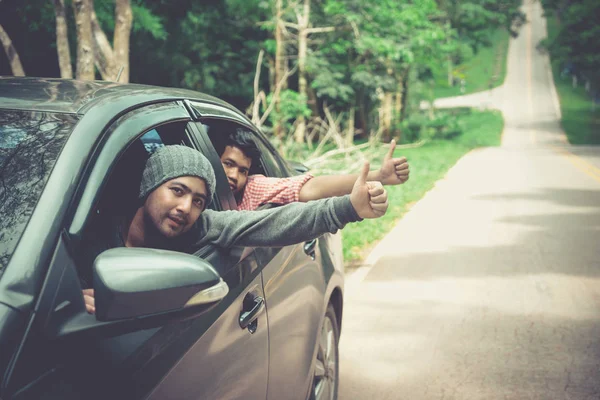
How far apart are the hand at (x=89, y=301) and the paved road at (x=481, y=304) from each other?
3.02 m

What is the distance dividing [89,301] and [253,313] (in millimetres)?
799

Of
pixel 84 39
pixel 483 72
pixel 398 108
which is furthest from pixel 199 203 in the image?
pixel 483 72

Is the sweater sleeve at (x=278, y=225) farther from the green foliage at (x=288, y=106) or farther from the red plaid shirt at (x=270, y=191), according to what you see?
the green foliage at (x=288, y=106)

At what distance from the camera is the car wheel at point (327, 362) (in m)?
3.50

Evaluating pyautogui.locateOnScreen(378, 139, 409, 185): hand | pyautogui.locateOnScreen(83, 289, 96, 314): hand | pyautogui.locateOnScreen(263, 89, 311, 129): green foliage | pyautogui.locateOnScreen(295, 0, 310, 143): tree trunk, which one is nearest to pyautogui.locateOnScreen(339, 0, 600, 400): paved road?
pyautogui.locateOnScreen(378, 139, 409, 185): hand

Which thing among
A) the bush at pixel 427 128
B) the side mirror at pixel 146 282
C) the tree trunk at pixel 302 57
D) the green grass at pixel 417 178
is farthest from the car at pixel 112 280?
the bush at pixel 427 128

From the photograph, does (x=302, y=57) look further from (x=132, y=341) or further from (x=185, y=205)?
(x=132, y=341)

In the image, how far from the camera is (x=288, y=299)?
2771 millimetres

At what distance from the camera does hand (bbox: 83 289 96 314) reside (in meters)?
1.54

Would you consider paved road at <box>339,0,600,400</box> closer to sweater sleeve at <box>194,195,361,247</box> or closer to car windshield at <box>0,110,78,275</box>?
sweater sleeve at <box>194,195,361,247</box>

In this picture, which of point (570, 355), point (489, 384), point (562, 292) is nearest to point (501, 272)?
point (562, 292)

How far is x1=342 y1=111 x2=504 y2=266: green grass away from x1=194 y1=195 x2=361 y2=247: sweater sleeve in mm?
5921

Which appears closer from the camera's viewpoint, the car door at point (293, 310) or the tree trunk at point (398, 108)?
the car door at point (293, 310)

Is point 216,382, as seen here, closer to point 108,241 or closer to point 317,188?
point 108,241
